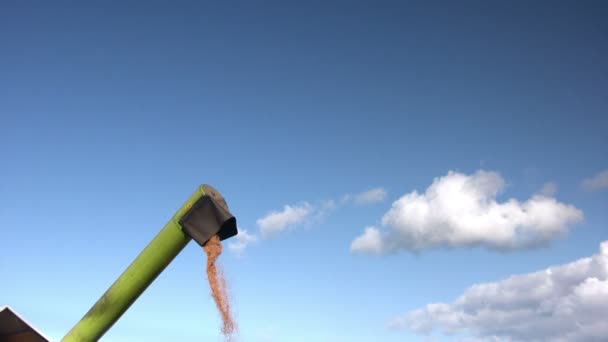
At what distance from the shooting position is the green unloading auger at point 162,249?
18.4 feet

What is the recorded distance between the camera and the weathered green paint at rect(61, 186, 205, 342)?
5.61 meters

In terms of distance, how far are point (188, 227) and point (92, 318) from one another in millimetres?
1611

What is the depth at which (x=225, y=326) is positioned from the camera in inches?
253

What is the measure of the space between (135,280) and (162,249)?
1.54 feet

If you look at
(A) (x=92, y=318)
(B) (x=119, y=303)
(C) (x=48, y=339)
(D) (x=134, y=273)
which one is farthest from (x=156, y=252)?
(C) (x=48, y=339)

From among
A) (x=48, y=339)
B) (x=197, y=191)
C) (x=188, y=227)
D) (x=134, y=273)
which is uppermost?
(x=197, y=191)

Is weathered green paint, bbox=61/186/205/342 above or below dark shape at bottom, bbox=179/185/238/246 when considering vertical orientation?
below

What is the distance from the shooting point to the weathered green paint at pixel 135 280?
5605 mm

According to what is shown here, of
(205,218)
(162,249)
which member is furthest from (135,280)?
(205,218)

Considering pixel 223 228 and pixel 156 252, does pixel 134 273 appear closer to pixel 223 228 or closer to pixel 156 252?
pixel 156 252

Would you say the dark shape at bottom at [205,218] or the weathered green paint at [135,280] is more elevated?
the dark shape at bottom at [205,218]

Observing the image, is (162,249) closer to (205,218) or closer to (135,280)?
(135,280)

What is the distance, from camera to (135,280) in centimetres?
565

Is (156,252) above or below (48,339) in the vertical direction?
above
